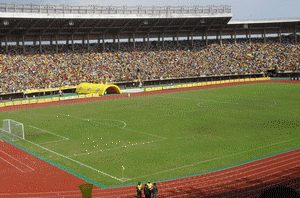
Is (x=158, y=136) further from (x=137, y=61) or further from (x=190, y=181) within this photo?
(x=137, y=61)

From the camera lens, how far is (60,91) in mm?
55250

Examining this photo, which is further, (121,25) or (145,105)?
(121,25)

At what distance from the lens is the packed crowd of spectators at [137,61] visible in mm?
60219

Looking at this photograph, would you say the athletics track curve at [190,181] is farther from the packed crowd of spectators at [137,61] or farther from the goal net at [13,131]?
the packed crowd of spectators at [137,61]

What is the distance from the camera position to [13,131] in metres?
28.3

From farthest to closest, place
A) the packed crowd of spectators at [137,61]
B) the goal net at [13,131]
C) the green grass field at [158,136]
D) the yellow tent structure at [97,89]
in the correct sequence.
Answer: the packed crowd of spectators at [137,61], the yellow tent structure at [97,89], the goal net at [13,131], the green grass field at [158,136]

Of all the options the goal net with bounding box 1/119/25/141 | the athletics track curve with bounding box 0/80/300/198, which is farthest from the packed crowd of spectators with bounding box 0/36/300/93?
the athletics track curve with bounding box 0/80/300/198

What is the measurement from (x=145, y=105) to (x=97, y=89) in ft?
48.5

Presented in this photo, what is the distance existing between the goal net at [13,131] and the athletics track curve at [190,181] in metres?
7.92

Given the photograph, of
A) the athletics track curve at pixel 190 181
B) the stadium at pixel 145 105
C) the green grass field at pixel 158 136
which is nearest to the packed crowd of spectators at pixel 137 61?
the stadium at pixel 145 105

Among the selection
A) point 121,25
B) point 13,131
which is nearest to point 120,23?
point 121,25

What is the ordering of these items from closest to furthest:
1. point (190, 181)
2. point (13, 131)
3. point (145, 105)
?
point (190, 181)
point (13, 131)
point (145, 105)

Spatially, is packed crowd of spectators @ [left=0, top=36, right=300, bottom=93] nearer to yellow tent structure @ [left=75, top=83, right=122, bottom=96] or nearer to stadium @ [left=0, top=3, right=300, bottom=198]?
stadium @ [left=0, top=3, right=300, bottom=198]

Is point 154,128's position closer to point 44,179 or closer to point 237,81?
point 44,179
